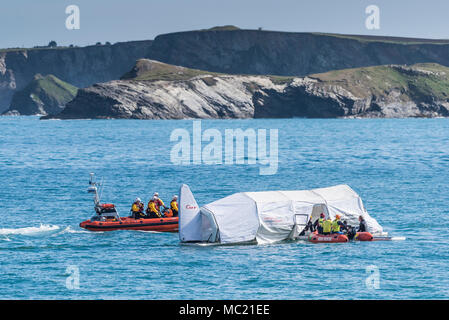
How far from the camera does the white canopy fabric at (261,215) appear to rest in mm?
46188

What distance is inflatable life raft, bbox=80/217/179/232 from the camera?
52.5m

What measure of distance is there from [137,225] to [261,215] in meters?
10.9

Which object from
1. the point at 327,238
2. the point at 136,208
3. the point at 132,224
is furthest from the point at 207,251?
the point at 136,208

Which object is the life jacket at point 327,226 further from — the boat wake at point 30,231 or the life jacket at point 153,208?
the boat wake at point 30,231

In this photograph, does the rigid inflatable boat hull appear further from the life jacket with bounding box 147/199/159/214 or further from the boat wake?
the boat wake

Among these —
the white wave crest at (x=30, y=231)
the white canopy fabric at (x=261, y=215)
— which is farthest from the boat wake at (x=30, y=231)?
the white canopy fabric at (x=261, y=215)

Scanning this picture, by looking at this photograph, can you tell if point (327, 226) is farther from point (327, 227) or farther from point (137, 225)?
point (137, 225)

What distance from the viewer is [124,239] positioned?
50.0m

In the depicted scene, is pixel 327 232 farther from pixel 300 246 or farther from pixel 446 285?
pixel 446 285

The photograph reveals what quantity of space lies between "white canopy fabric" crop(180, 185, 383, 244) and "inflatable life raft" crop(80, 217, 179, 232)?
528 cm

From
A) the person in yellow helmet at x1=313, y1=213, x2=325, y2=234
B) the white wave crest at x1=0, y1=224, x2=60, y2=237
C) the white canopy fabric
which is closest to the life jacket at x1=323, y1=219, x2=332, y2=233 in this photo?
the person in yellow helmet at x1=313, y1=213, x2=325, y2=234

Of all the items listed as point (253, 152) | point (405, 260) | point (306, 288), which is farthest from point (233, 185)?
point (253, 152)

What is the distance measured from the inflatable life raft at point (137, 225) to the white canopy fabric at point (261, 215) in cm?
528

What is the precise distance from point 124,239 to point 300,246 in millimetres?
12631
